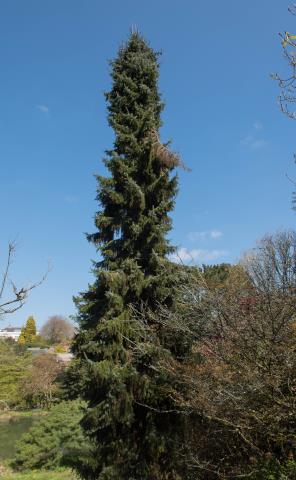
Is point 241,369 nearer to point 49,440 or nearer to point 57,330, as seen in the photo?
point 49,440

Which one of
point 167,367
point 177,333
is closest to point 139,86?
point 177,333

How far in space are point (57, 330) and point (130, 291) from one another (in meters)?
71.9

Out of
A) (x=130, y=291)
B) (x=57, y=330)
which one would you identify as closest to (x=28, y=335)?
(x=57, y=330)

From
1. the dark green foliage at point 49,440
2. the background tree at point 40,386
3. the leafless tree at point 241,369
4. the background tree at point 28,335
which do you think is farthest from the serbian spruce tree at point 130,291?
the background tree at point 28,335

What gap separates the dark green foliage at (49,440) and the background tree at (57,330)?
60.8m

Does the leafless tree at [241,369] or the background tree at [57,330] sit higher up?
the background tree at [57,330]

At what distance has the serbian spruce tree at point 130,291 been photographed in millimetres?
8023

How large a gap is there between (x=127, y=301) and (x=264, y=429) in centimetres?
432

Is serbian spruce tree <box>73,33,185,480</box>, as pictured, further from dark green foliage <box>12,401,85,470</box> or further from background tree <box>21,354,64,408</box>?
background tree <box>21,354,64,408</box>

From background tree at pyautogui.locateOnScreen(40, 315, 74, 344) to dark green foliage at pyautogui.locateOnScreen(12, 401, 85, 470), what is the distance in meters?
60.8

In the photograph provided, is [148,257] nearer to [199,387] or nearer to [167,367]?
[167,367]

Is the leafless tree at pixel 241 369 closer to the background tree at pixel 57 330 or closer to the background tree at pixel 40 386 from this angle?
the background tree at pixel 40 386

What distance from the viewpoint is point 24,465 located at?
16.2 meters

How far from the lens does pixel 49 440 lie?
15.8 metres
